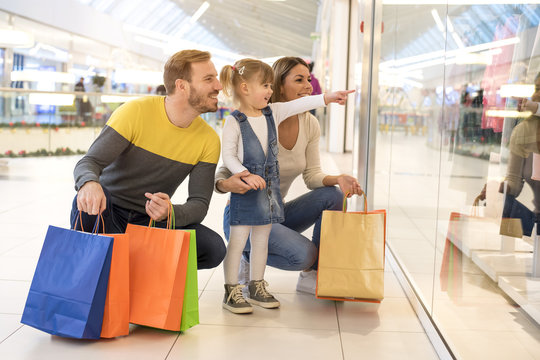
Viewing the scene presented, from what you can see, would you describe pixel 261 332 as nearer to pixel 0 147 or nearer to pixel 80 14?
pixel 0 147

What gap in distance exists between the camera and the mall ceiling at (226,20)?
62.3 feet

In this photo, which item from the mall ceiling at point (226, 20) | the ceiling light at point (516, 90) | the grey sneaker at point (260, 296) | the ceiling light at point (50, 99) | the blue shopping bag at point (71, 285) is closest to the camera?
the ceiling light at point (516, 90)

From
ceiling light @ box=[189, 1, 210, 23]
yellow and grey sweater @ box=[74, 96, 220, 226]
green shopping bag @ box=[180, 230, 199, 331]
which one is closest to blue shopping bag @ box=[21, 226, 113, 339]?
green shopping bag @ box=[180, 230, 199, 331]

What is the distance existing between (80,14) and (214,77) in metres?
14.6

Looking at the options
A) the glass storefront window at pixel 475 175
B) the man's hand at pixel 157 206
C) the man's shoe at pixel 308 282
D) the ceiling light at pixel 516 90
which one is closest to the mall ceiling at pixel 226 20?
the man's shoe at pixel 308 282

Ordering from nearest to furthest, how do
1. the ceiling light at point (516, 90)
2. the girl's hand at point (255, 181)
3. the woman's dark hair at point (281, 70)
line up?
the ceiling light at point (516, 90)
the girl's hand at point (255, 181)
the woman's dark hair at point (281, 70)

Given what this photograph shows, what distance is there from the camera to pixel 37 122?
8617 mm

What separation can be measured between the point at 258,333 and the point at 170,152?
31.3 inches

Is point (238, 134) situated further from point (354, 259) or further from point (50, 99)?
point (50, 99)

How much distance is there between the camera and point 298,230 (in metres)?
2.78

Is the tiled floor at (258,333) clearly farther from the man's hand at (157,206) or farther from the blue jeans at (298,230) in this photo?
the man's hand at (157,206)

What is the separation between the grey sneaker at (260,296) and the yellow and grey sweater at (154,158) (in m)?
0.40

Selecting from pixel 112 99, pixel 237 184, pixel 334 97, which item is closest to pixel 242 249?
pixel 237 184

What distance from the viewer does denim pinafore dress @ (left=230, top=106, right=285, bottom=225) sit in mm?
2334
